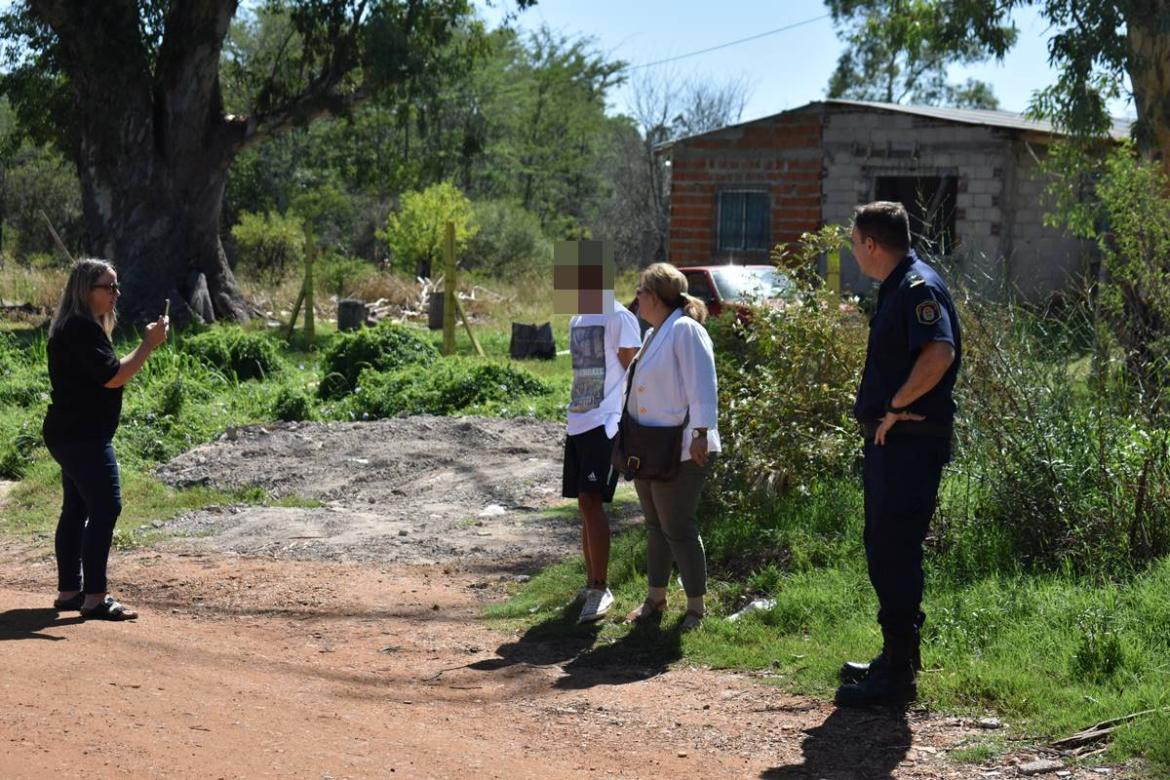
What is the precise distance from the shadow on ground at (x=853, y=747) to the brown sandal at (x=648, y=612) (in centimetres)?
154

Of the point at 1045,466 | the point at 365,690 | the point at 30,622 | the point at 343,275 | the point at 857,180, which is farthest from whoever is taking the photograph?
the point at 343,275

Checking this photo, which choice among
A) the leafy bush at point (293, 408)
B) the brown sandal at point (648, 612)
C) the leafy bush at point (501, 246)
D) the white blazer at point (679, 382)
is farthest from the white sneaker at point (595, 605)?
the leafy bush at point (501, 246)

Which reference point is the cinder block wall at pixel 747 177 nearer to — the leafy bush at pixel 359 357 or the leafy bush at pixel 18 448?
the leafy bush at pixel 359 357

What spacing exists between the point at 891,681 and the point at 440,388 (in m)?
9.53

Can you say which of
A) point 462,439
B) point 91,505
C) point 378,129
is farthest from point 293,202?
point 91,505

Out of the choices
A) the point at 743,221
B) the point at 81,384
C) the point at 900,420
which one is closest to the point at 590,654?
the point at 900,420

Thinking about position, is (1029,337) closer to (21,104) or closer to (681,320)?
(681,320)

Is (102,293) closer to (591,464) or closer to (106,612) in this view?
(106,612)

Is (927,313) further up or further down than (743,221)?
further down

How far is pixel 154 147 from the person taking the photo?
2212 cm

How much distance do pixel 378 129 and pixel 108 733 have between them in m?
38.2

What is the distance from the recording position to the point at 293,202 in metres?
39.7

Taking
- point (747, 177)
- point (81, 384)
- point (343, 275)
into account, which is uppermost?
point (747, 177)

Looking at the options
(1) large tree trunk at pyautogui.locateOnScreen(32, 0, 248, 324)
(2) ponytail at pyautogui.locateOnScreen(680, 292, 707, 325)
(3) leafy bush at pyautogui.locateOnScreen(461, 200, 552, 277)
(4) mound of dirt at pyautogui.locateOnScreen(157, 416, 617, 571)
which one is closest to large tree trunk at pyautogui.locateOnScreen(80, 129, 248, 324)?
(1) large tree trunk at pyautogui.locateOnScreen(32, 0, 248, 324)
